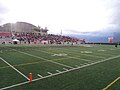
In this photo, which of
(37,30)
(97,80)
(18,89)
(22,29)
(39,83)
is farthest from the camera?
(22,29)

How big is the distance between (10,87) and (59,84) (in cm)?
225

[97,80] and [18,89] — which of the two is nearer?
[18,89]

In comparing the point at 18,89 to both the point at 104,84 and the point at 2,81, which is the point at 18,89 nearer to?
the point at 2,81

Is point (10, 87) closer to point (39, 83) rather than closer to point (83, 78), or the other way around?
point (39, 83)

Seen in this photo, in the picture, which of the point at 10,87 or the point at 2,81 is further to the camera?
the point at 2,81

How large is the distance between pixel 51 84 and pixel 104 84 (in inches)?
104

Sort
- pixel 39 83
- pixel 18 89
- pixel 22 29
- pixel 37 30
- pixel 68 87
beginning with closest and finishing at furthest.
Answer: pixel 18 89 < pixel 68 87 < pixel 39 83 < pixel 37 30 < pixel 22 29

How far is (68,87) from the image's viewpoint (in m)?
6.90

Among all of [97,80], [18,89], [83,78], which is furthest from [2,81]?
[97,80]

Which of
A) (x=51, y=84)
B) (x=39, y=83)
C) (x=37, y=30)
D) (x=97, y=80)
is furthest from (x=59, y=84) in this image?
(x=37, y=30)

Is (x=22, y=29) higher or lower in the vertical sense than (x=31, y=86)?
higher

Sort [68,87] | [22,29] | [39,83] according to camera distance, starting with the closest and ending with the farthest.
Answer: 1. [68,87]
2. [39,83]
3. [22,29]

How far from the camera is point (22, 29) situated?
132 metres

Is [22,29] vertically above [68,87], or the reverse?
[22,29]
